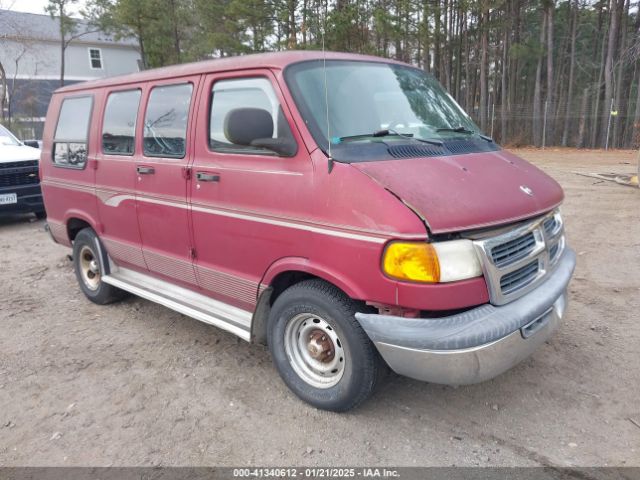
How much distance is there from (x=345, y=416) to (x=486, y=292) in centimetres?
120

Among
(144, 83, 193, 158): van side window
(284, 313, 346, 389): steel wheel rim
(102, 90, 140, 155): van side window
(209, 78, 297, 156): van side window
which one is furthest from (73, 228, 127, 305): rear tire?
(284, 313, 346, 389): steel wheel rim

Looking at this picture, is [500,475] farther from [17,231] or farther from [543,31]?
[543,31]

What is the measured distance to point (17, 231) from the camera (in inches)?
345

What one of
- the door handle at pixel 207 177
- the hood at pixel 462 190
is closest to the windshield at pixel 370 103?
the hood at pixel 462 190

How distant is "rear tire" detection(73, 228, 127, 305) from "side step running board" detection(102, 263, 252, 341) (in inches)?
9.8

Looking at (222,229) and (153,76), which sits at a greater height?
(153,76)

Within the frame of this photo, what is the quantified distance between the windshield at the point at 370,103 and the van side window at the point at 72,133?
263cm

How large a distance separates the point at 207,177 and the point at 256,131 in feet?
2.01

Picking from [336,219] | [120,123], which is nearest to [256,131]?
[336,219]

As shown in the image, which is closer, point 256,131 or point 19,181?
point 256,131

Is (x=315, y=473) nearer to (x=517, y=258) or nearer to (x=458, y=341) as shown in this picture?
(x=458, y=341)

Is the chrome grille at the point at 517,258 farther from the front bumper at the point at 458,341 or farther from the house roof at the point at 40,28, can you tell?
the house roof at the point at 40,28

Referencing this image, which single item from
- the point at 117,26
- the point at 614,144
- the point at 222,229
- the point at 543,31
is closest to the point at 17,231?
the point at 222,229

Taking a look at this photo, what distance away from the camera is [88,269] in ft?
17.0
